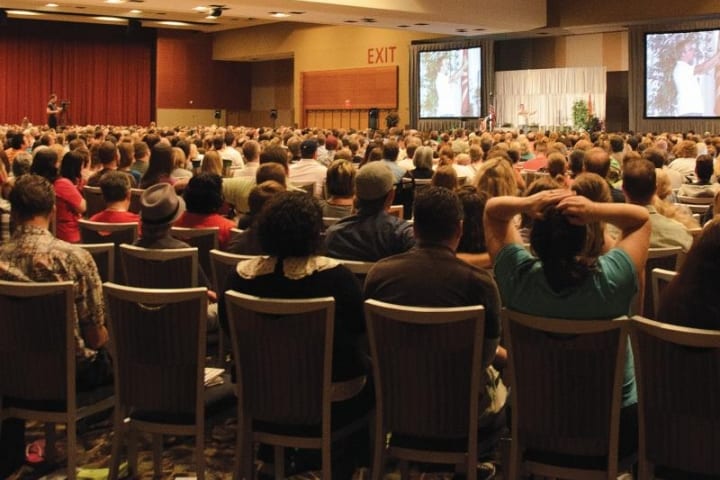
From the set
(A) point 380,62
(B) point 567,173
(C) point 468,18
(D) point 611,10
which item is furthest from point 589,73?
(B) point 567,173

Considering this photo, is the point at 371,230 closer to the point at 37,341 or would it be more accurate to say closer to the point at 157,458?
the point at 157,458

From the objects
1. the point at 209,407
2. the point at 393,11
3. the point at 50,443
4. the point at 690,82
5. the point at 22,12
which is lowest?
the point at 50,443

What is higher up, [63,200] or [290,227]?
[63,200]

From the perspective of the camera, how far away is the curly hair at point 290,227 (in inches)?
138

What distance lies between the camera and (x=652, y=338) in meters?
3.01

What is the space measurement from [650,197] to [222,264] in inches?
91.9

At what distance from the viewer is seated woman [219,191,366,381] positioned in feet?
Result: 11.5

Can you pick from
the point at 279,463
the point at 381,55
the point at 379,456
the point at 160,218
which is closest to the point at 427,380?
the point at 379,456

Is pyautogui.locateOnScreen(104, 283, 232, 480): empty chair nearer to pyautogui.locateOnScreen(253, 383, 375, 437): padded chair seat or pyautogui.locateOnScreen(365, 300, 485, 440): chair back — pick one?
pyautogui.locateOnScreen(253, 383, 375, 437): padded chair seat

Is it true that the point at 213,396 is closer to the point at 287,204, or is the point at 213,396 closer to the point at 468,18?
the point at 287,204

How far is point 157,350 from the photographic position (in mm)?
3635

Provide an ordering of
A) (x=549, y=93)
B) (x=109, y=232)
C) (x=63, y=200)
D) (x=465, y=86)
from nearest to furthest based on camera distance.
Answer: (x=109, y=232)
(x=63, y=200)
(x=549, y=93)
(x=465, y=86)

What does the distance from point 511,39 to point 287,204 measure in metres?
Result: 22.5

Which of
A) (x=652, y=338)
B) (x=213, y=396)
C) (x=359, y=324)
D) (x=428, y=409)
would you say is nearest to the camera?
(x=652, y=338)
